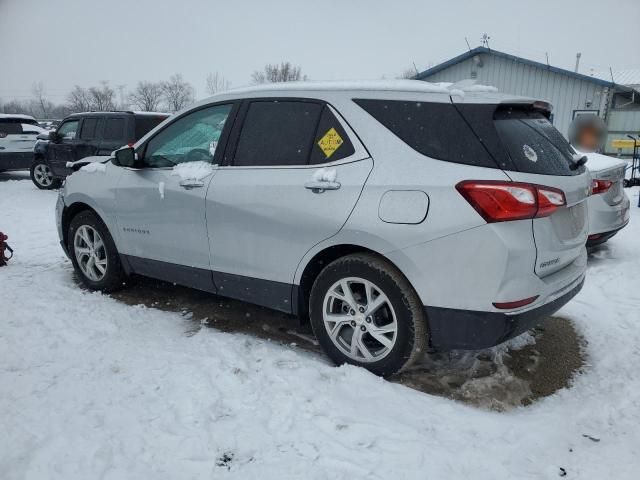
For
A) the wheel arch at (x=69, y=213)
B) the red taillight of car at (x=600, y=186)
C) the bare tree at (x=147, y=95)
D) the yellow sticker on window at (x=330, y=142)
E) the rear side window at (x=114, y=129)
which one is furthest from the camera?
the bare tree at (x=147, y=95)

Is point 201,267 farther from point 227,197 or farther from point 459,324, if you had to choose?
point 459,324

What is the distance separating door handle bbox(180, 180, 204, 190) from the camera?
3588 millimetres

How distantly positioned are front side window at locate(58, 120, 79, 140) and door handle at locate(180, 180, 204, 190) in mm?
8887

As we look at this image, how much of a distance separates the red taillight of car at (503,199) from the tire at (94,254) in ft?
10.7

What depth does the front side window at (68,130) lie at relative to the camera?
11.1m

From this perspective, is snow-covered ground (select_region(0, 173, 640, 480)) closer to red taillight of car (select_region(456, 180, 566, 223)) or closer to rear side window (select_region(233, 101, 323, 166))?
red taillight of car (select_region(456, 180, 566, 223))

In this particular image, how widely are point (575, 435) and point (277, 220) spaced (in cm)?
209

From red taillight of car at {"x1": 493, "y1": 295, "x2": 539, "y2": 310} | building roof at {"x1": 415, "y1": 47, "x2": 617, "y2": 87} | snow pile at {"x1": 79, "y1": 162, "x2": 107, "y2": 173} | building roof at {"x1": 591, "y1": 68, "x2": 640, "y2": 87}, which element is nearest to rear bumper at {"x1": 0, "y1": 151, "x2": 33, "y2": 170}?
snow pile at {"x1": 79, "y1": 162, "x2": 107, "y2": 173}

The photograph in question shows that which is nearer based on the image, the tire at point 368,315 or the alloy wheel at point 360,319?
the tire at point 368,315

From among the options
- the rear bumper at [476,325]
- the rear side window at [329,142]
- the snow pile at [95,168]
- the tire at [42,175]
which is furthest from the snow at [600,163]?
the tire at [42,175]

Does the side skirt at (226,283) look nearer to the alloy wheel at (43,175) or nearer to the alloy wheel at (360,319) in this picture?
the alloy wheel at (360,319)

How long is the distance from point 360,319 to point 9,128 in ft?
46.6

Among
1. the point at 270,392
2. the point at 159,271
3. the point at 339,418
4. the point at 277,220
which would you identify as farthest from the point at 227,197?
the point at 339,418

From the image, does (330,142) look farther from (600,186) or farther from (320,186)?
(600,186)
